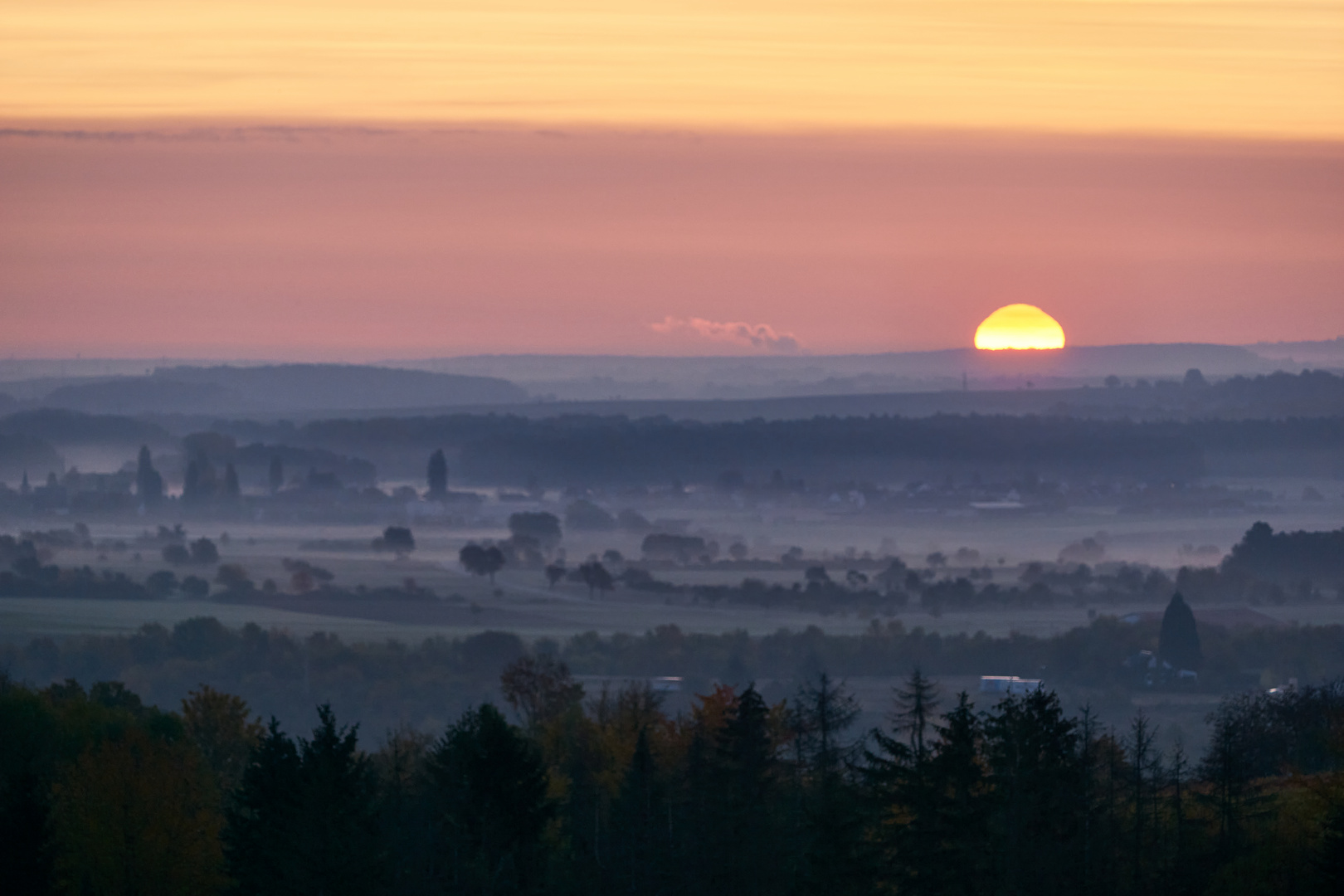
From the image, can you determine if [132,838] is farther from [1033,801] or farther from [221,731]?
[221,731]

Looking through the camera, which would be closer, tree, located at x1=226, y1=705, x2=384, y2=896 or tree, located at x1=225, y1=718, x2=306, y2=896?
tree, located at x1=226, y1=705, x2=384, y2=896

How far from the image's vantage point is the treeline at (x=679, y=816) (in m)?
47.3

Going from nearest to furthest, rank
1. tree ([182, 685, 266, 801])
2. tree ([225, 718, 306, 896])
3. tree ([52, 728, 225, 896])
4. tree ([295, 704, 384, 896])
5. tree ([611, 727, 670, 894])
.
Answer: tree ([295, 704, 384, 896]), tree ([225, 718, 306, 896]), tree ([52, 728, 225, 896]), tree ([611, 727, 670, 894]), tree ([182, 685, 266, 801])

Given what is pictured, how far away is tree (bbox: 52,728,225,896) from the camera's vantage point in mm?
55312

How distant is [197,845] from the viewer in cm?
5628

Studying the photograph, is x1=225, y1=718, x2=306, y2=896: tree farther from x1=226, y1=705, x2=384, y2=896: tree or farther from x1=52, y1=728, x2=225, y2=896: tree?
x1=52, y1=728, x2=225, y2=896: tree

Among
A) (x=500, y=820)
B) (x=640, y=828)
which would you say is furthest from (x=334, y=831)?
(x=640, y=828)

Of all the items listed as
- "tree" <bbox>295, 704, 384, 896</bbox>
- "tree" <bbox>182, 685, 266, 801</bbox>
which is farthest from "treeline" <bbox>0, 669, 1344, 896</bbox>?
"tree" <bbox>182, 685, 266, 801</bbox>

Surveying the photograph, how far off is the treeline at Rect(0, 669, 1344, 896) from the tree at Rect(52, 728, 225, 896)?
0.26 ft

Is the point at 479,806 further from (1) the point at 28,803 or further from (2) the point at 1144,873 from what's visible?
(2) the point at 1144,873

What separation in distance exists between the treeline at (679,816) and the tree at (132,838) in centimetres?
8

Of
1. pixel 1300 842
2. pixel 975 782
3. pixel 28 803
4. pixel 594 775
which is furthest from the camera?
pixel 594 775

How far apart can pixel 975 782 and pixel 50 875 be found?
79.5 feet

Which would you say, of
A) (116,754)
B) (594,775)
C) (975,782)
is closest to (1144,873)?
(975,782)
